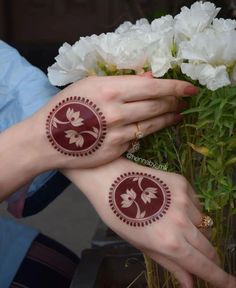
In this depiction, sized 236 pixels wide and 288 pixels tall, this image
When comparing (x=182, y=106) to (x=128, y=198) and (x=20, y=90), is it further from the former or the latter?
(x=20, y=90)

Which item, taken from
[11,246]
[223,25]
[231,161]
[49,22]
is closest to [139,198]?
[231,161]

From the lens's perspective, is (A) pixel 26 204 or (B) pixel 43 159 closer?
(B) pixel 43 159

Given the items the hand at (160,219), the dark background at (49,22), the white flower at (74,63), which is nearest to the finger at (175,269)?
the hand at (160,219)

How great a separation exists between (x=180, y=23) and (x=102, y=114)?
137mm

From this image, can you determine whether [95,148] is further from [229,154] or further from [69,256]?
[69,256]

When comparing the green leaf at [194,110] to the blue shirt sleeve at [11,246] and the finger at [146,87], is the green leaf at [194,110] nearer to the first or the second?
the finger at [146,87]

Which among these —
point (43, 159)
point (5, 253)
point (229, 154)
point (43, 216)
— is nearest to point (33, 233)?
point (5, 253)

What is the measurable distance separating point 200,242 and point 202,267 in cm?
3

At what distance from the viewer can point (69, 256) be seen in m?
1.09

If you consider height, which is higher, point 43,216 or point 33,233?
point 33,233

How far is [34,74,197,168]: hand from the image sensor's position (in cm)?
68

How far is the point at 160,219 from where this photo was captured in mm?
688

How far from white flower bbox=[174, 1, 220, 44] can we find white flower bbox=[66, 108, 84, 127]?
0.47 feet

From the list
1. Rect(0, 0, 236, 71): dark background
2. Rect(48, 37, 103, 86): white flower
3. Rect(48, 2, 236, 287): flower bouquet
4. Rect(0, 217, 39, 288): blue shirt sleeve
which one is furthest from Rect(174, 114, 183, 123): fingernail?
Rect(0, 0, 236, 71): dark background
